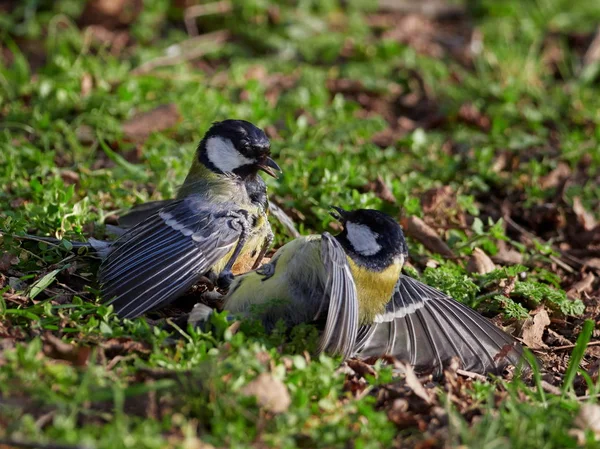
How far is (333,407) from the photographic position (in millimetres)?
3305

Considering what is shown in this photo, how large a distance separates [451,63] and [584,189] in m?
2.44

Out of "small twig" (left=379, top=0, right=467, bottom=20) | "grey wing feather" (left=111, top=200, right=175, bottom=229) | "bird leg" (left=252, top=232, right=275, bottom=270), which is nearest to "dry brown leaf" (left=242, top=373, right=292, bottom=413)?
"bird leg" (left=252, top=232, right=275, bottom=270)

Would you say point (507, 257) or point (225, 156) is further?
point (507, 257)

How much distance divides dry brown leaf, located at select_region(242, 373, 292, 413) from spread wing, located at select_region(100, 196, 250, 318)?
3.16 ft

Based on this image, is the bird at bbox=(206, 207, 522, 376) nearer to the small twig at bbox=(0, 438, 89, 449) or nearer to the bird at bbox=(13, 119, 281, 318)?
the bird at bbox=(13, 119, 281, 318)

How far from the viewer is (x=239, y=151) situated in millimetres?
4762

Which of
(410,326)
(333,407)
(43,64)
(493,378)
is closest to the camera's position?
(333,407)

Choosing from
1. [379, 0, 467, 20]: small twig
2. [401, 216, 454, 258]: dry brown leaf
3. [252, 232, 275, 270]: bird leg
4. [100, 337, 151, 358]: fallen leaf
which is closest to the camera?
[100, 337, 151, 358]: fallen leaf

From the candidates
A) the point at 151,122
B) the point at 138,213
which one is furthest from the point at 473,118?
the point at 138,213

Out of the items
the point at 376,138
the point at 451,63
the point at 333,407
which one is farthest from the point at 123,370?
the point at 451,63

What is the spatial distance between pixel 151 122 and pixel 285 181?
133cm

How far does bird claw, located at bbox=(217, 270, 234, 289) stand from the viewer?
4410 millimetres

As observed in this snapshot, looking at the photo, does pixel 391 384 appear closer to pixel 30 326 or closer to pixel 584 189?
pixel 30 326

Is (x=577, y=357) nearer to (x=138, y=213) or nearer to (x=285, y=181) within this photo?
(x=285, y=181)
